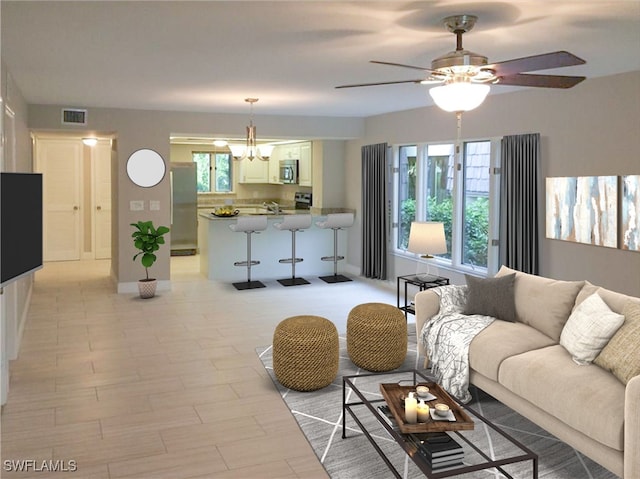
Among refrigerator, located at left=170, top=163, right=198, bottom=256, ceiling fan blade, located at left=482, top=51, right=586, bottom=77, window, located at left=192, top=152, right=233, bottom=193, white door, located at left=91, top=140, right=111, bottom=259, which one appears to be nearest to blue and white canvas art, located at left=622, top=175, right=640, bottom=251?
ceiling fan blade, located at left=482, top=51, right=586, bottom=77

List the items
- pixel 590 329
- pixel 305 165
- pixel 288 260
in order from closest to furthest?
pixel 590 329 < pixel 288 260 < pixel 305 165

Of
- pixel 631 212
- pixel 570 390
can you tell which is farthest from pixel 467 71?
pixel 631 212

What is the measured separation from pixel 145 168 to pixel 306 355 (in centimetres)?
477

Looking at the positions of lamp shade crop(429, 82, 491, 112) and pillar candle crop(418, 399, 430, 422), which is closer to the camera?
pillar candle crop(418, 399, 430, 422)

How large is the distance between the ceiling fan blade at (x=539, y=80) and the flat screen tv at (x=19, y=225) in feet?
9.31

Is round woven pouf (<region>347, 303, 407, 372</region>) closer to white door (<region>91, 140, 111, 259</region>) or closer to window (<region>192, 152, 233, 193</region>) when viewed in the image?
white door (<region>91, 140, 111, 259</region>)

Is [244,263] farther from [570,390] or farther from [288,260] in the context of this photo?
[570,390]

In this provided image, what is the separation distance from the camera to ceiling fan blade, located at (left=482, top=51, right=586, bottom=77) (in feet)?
9.29

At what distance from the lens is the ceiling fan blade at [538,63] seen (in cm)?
283

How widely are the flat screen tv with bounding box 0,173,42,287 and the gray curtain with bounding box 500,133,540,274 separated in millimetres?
4347

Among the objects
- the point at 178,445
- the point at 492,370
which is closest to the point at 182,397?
the point at 178,445

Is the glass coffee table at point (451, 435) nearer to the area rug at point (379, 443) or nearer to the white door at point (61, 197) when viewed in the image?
the area rug at point (379, 443)

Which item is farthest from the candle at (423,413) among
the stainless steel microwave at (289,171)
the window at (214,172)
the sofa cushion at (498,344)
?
the window at (214,172)

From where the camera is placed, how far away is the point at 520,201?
587cm
